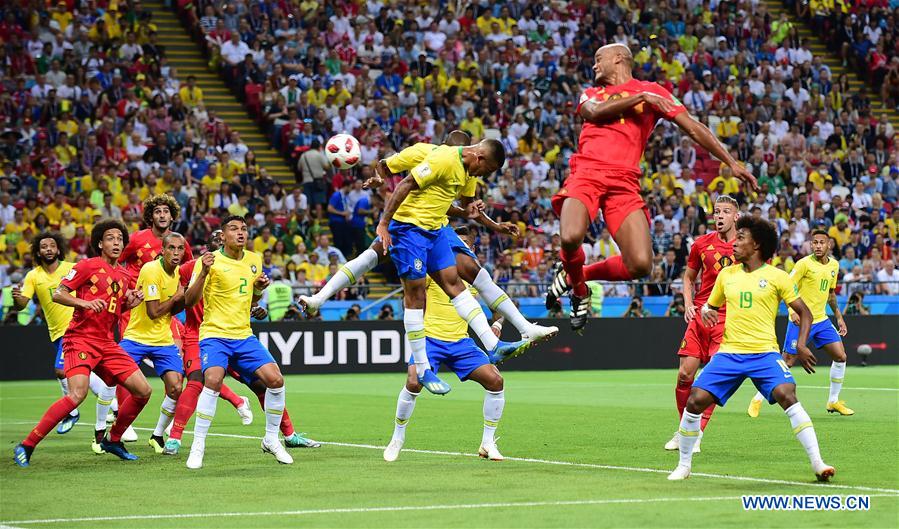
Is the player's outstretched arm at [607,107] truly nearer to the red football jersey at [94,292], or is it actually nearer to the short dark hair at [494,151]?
the short dark hair at [494,151]

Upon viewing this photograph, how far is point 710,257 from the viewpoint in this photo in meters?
13.9

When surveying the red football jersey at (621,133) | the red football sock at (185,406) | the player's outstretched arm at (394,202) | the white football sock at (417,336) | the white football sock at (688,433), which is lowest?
the red football sock at (185,406)

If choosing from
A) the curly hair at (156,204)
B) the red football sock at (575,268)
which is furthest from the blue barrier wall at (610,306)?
the red football sock at (575,268)

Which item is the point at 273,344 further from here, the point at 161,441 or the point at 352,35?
the point at 161,441

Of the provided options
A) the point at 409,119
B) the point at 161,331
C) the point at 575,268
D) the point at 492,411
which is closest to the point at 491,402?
the point at 492,411

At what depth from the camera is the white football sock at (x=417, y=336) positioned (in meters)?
12.4

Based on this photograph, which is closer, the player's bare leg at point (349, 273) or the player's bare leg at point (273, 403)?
the player's bare leg at point (273, 403)

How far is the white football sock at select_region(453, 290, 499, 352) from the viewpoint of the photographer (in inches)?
489

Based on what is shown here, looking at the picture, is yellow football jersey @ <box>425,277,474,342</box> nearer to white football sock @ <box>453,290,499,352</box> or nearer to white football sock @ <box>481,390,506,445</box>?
white football sock @ <box>453,290,499,352</box>

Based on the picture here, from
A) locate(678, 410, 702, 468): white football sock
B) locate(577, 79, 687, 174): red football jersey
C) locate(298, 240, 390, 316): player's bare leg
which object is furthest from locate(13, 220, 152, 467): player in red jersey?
locate(678, 410, 702, 468): white football sock

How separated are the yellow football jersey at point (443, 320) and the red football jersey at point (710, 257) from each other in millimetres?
2565

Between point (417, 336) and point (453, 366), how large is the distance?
22.8 inches

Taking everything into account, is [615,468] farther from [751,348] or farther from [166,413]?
[166,413]

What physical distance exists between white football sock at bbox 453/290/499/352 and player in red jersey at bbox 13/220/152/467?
2.87 meters
